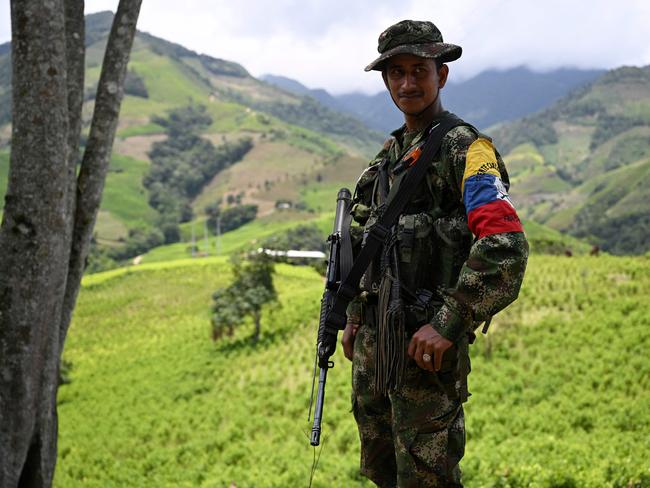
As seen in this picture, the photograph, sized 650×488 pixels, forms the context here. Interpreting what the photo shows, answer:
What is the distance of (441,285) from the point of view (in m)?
2.55

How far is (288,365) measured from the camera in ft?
54.8

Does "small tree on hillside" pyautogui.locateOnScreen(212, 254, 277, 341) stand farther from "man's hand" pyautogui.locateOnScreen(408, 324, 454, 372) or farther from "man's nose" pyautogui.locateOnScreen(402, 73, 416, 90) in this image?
"man's hand" pyautogui.locateOnScreen(408, 324, 454, 372)

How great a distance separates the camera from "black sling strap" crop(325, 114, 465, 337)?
2.51 m

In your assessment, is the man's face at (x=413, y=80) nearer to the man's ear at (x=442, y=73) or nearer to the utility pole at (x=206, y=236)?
the man's ear at (x=442, y=73)

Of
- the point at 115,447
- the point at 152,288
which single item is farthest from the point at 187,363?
the point at 152,288

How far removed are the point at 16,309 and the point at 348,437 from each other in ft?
21.3

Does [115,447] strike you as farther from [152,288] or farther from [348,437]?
[152,288]

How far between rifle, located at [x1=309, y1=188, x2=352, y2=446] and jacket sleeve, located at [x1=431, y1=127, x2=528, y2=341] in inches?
25.6

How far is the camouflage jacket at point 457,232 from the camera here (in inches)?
85.7

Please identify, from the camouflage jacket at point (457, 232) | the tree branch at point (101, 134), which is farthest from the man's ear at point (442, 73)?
the tree branch at point (101, 134)

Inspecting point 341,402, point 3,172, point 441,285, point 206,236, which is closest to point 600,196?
point 206,236

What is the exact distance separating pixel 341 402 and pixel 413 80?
9.55 metres

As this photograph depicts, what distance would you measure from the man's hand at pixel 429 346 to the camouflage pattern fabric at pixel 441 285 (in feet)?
0.10

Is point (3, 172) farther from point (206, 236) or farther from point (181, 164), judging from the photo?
point (206, 236)
